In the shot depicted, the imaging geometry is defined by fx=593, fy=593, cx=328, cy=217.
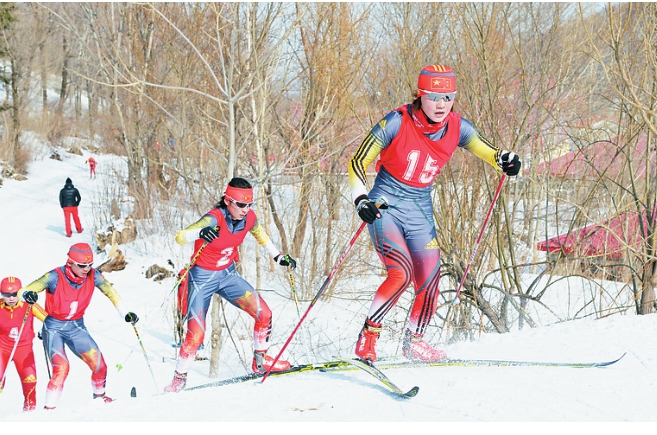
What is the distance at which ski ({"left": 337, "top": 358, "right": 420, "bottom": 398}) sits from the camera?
12.1 feet

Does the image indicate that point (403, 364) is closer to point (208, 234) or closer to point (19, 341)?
point (208, 234)

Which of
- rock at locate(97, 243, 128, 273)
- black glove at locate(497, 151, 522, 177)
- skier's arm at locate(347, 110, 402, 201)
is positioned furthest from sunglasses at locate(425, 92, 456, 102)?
rock at locate(97, 243, 128, 273)

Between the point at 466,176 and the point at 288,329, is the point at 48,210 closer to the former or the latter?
the point at 288,329

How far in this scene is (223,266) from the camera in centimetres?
483

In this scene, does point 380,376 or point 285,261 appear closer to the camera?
point 380,376

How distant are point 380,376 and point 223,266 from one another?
1.62 metres

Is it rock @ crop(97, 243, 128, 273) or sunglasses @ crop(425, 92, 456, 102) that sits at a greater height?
sunglasses @ crop(425, 92, 456, 102)

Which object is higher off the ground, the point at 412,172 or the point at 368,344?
the point at 412,172

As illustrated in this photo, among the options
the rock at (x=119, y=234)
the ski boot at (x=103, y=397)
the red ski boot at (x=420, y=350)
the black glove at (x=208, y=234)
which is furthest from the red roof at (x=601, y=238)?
the rock at (x=119, y=234)

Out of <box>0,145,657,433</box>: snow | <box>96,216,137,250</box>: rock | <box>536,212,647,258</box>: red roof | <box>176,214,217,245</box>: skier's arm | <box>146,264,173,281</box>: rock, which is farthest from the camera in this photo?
<box>96,216,137,250</box>: rock

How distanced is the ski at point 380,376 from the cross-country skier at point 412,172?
0.07 meters

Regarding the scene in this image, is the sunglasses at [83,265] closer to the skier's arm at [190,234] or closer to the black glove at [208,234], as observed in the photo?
the skier's arm at [190,234]

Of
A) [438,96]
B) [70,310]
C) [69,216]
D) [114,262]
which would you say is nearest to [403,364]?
[438,96]

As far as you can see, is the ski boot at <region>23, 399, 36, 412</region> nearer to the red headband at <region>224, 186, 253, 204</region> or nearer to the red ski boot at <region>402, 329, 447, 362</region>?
the red headband at <region>224, 186, 253, 204</region>
